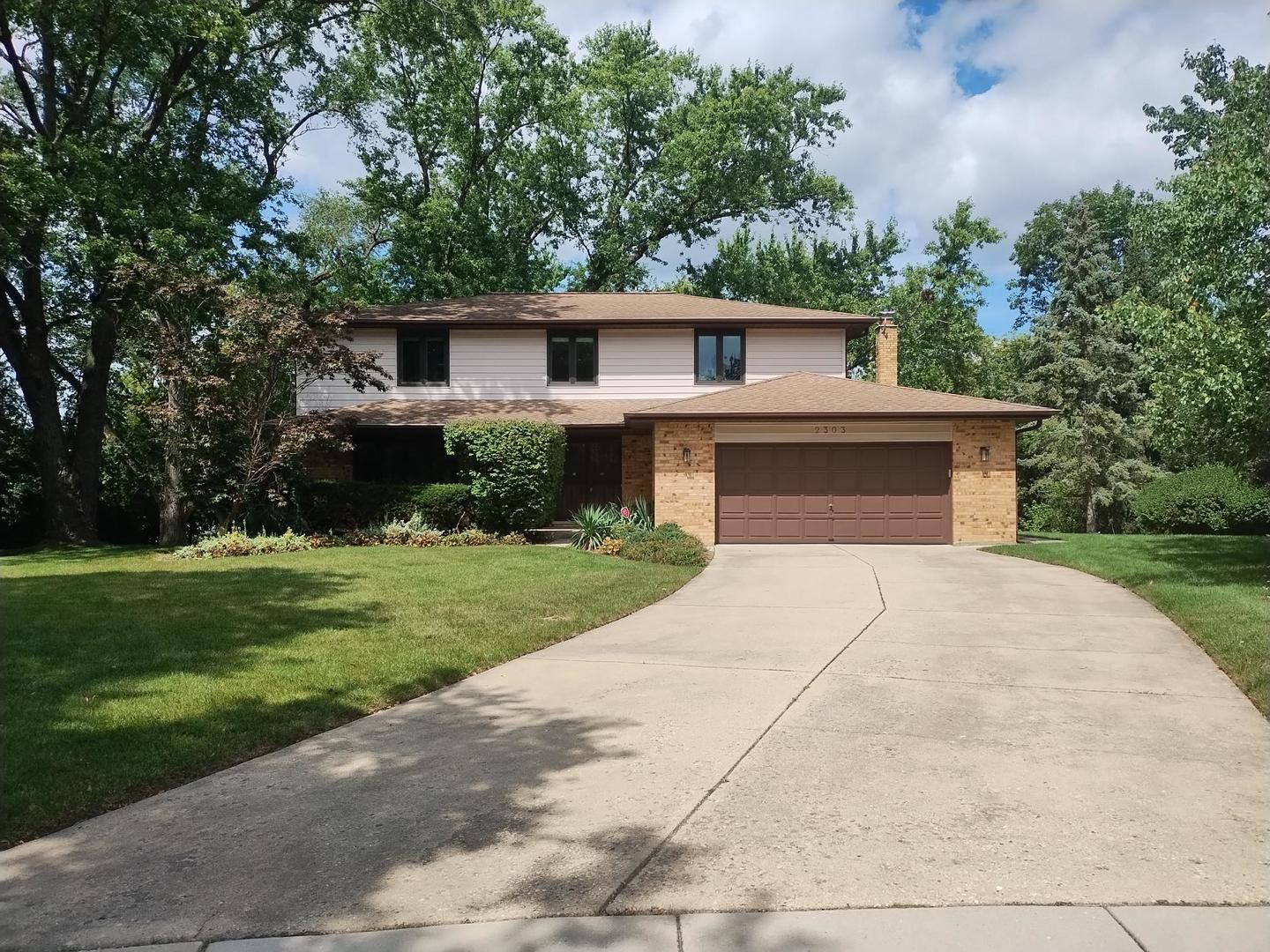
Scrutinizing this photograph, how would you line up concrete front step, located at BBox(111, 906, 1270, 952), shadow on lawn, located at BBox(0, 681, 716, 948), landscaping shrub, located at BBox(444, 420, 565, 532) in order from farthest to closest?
landscaping shrub, located at BBox(444, 420, 565, 532) < shadow on lawn, located at BBox(0, 681, 716, 948) < concrete front step, located at BBox(111, 906, 1270, 952)

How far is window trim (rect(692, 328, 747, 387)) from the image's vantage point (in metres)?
22.6

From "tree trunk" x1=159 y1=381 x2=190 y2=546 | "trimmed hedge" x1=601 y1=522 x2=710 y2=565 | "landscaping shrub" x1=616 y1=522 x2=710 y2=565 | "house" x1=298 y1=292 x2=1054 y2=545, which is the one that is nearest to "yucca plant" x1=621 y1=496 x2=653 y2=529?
"house" x1=298 y1=292 x2=1054 y2=545

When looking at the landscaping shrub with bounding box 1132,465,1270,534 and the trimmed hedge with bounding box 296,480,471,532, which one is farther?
the landscaping shrub with bounding box 1132,465,1270,534

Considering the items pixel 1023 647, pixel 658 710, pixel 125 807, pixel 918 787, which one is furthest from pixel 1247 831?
pixel 125 807

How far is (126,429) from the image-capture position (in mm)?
23156

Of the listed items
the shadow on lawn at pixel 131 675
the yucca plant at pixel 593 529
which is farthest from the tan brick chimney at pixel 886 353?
the shadow on lawn at pixel 131 675

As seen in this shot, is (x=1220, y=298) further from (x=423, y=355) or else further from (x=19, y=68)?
(x=19, y=68)

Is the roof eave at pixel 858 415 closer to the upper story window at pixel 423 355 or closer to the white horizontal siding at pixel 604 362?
the white horizontal siding at pixel 604 362

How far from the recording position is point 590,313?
23.2 m

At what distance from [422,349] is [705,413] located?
28.3 feet

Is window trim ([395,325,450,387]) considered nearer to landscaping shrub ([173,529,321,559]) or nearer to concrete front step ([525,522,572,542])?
concrete front step ([525,522,572,542])

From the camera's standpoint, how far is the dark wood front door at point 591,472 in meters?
22.4

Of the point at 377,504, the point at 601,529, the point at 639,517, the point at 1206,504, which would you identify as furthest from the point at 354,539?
the point at 1206,504

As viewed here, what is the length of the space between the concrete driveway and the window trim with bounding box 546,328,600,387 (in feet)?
50.4
